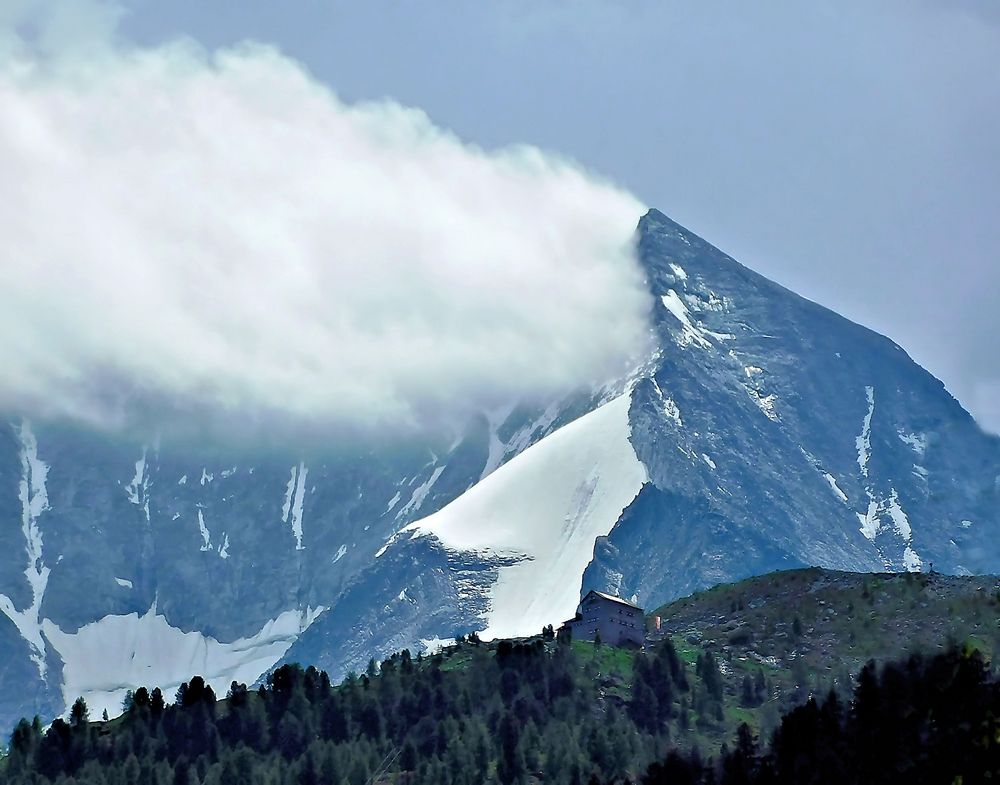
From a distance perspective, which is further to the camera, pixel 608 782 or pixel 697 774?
pixel 608 782

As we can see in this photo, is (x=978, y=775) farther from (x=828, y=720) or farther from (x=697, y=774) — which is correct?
(x=697, y=774)

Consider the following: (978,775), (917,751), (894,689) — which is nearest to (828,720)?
(894,689)

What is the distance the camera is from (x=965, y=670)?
146750 mm

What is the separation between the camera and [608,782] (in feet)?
618

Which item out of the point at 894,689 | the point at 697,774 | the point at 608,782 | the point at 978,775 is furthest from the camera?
the point at 608,782

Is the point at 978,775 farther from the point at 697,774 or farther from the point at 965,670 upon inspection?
the point at 697,774

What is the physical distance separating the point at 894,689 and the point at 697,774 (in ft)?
62.7

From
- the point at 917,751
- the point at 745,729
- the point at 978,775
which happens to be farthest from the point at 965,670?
the point at 745,729

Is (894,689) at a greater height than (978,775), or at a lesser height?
greater

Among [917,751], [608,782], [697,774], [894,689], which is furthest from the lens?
[608,782]

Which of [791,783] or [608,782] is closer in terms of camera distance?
[791,783]

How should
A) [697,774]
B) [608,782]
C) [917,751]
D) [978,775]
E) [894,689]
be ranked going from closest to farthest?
[978,775]
[917,751]
[894,689]
[697,774]
[608,782]

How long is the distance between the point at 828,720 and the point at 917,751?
17.6 metres

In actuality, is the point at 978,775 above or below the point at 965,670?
below
